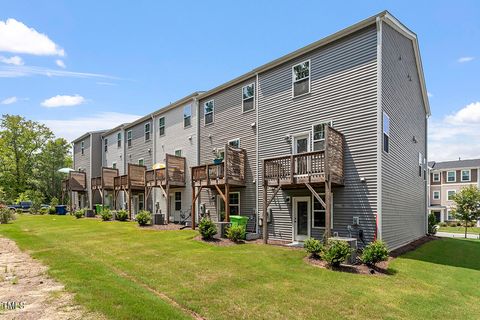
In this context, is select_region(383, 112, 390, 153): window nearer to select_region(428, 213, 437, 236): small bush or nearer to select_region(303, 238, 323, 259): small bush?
select_region(303, 238, 323, 259): small bush

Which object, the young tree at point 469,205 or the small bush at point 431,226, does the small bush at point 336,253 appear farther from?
the young tree at point 469,205

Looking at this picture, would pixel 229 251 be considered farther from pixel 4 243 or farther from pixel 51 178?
pixel 51 178

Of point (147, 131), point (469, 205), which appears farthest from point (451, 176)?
point (147, 131)

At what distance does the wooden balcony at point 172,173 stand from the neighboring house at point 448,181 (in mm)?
34646

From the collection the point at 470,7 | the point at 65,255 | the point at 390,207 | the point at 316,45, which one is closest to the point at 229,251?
the point at 65,255

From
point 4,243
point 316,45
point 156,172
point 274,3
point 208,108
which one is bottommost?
point 4,243

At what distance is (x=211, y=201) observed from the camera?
61.3 feet

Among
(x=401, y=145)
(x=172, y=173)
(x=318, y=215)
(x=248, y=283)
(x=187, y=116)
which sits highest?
(x=187, y=116)

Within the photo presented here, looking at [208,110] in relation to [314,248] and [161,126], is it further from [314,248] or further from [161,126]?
[314,248]

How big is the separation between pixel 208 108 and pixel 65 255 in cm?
1134

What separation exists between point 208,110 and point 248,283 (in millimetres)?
13140

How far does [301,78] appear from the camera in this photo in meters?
14.4

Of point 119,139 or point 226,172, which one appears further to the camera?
point 119,139

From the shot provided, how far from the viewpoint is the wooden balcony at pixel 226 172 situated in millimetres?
15602
